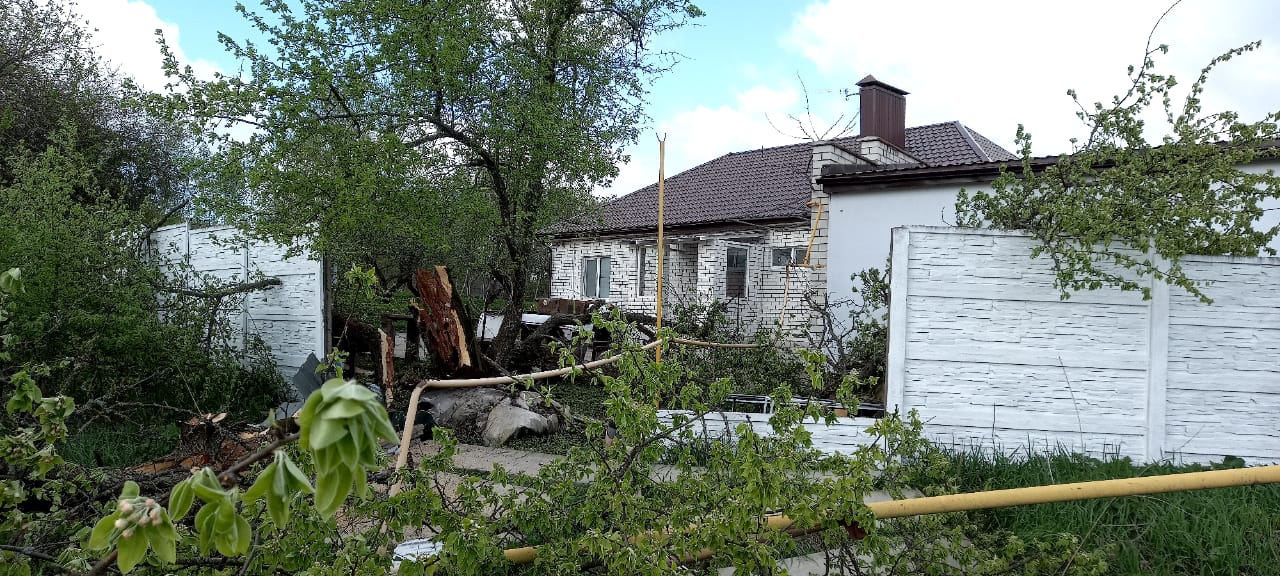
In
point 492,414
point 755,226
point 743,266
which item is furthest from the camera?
point 743,266

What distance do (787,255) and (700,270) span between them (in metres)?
2.29

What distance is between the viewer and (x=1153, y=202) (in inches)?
216

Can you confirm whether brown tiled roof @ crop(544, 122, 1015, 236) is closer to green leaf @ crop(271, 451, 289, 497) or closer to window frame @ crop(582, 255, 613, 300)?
window frame @ crop(582, 255, 613, 300)

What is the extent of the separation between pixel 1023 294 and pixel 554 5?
647 cm

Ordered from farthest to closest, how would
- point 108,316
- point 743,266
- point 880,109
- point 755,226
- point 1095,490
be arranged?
point 743,266
point 755,226
point 880,109
point 108,316
point 1095,490

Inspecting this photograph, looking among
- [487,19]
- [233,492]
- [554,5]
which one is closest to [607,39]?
[554,5]

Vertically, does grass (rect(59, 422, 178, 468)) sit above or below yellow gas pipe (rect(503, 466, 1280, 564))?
below

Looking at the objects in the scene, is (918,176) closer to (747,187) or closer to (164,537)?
(747,187)

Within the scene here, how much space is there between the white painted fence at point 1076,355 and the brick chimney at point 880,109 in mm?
6415

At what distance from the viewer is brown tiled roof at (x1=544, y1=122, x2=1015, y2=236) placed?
45.1ft

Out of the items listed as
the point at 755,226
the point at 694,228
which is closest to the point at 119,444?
the point at 755,226

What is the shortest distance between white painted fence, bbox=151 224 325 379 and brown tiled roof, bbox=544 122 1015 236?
4795 millimetres

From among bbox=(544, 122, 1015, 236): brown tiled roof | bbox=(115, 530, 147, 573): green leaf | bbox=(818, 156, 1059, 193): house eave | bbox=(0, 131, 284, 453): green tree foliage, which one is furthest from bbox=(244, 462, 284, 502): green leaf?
bbox=(544, 122, 1015, 236): brown tiled roof

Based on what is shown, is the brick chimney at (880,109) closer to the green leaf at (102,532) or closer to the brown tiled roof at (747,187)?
the brown tiled roof at (747,187)
